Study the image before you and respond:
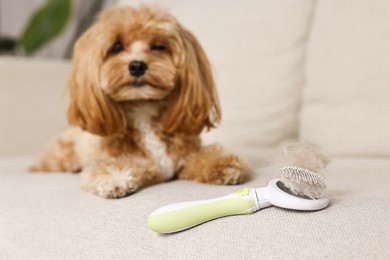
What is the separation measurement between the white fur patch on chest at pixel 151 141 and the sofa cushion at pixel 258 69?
1.29ft

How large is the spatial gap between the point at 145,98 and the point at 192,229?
0.60 m

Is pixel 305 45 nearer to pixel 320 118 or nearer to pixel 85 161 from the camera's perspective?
pixel 320 118

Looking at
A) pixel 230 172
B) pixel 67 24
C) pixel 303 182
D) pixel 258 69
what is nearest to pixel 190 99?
pixel 230 172

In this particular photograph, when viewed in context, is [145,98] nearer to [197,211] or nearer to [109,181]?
[109,181]

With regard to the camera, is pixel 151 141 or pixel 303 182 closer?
pixel 303 182

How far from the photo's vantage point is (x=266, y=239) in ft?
2.75

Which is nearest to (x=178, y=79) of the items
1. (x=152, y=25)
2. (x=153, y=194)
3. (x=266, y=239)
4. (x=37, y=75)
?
(x=152, y=25)

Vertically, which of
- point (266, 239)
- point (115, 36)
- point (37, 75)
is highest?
point (115, 36)

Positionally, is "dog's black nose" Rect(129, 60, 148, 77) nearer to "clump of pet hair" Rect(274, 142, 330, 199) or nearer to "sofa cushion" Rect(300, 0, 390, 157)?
"clump of pet hair" Rect(274, 142, 330, 199)

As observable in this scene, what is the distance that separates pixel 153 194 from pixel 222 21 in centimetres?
103

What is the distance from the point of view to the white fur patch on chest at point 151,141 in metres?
1.49

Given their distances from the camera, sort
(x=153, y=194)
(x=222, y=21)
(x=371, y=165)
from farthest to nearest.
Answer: (x=222, y=21) → (x=371, y=165) → (x=153, y=194)

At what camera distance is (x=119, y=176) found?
1.29 metres

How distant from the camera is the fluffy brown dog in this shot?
1.42 meters
